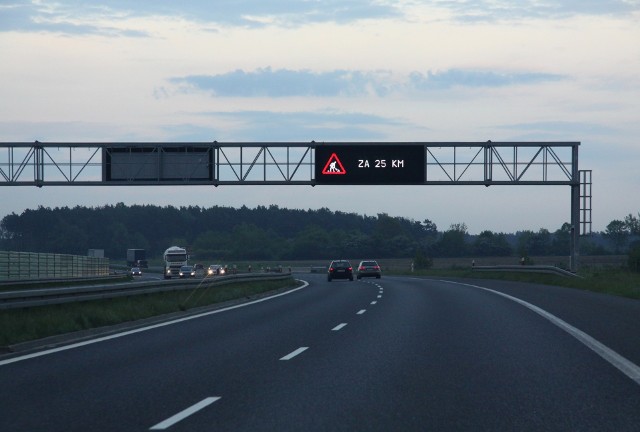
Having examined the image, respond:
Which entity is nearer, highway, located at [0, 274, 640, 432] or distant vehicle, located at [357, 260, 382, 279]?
highway, located at [0, 274, 640, 432]

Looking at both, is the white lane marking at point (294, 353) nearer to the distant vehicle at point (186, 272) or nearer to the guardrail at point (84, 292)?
the guardrail at point (84, 292)

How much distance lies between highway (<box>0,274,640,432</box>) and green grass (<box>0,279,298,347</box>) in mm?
994

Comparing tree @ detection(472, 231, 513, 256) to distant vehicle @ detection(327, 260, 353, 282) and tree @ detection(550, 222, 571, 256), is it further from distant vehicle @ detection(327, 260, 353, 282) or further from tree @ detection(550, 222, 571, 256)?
distant vehicle @ detection(327, 260, 353, 282)

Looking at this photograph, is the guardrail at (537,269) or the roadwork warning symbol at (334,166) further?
the roadwork warning symbol at (334,166)

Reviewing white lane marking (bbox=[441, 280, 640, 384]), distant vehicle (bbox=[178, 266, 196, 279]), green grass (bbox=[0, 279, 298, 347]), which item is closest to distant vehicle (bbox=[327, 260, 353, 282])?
distant vehicle (bbox=[178, 266, 196, 279])

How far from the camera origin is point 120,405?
1030 cm

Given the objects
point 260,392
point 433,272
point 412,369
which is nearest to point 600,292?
point 412,369

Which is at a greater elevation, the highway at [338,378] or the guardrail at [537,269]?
the guardrail at [537,269]

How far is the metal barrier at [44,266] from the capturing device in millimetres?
57406

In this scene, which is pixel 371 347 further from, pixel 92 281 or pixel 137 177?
pixel 92 281

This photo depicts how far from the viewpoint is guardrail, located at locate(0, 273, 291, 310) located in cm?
1817

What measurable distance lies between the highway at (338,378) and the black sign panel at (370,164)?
27231mm

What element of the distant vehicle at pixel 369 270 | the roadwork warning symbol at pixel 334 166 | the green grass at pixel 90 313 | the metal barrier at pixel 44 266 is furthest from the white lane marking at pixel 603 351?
the distant vehicle at pixel 369 270

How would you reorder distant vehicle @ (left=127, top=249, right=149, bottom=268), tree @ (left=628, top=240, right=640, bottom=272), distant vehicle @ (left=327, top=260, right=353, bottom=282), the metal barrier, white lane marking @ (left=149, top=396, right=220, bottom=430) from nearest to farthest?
1. white lane marking @ (left=149, top=396, right=220, bottom=430)
2. tree @ (left=628, top=240, right=640, bottom=272)
3. the metal barrier
4. distant vehicle @ (left=327, top=260, right=353, bottom=282)
5. distant vehicle @ (left=127, top=249, right=149, bottom=268)
